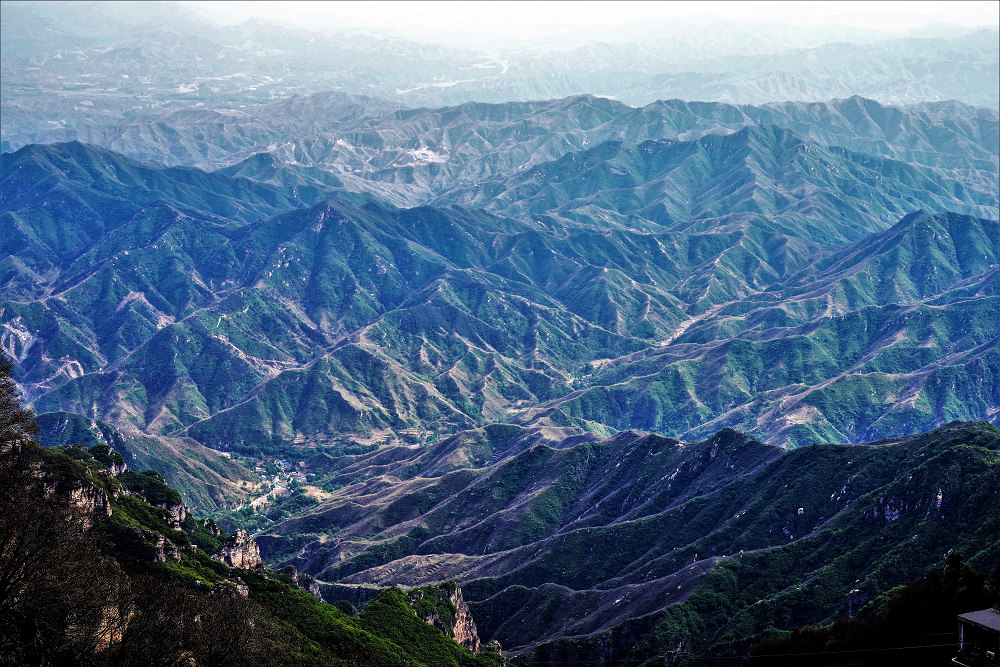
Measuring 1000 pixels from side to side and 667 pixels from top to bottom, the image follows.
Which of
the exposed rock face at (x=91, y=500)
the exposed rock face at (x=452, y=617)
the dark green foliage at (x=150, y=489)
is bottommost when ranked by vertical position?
the exposed rock face at (x=452, y=617)

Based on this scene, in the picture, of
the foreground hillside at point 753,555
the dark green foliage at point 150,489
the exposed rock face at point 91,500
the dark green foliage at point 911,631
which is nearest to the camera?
the dark green foliage at point 911,631

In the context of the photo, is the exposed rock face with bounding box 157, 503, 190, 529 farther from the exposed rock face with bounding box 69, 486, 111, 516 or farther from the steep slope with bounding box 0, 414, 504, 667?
the exposed rock face with bounding box 69, 486, 111, 516

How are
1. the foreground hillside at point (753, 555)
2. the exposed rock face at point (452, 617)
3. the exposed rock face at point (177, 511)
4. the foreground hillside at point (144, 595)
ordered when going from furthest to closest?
the exposed rock face at point (452, 617) < the exposed rock face at point (177, 511) < the foreground hillside at point (753, 555) < the foreground hillside at point (144, 595)

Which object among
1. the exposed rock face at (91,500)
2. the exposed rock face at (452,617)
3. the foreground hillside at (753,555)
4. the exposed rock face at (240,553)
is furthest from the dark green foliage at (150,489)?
the foreground hillside at (753,555)

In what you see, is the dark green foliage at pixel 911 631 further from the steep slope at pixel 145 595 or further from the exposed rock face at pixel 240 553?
the exposed rock face at pixel 240 553

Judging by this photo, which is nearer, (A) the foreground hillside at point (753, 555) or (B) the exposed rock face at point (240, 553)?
(A) the foreground hillside at point (753, 555)

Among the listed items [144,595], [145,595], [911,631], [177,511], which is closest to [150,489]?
[177,511]

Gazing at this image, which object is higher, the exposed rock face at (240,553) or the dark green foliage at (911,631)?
the dark green foliage at (911,631)

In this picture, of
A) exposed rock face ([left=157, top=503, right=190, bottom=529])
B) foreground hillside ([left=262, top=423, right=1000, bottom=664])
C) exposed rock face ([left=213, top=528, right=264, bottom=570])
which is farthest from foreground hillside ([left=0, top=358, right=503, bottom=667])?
foreground hillside ([left=262, top=423, right=1000, bottom=664])
